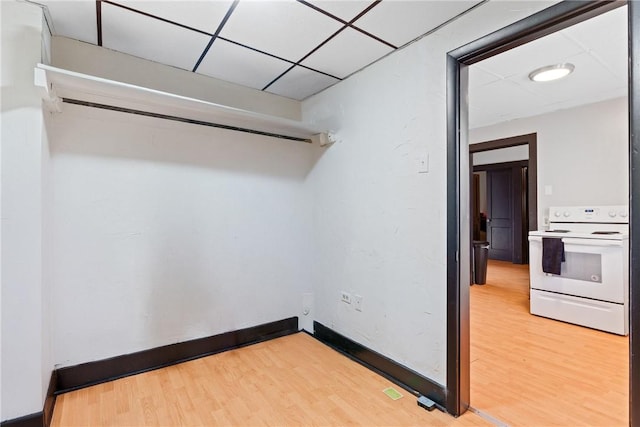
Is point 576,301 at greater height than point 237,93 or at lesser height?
lesser

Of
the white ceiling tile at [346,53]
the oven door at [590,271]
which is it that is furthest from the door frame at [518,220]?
the white ceiling tile at [346,53]

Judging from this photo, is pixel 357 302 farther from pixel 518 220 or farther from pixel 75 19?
pixel 518 220

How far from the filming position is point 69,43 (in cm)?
200

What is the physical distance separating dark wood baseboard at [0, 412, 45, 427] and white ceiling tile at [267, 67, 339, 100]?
258cm

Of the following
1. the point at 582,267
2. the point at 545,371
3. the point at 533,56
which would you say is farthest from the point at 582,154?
the point at 545,371

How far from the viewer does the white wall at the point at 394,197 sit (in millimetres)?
1875

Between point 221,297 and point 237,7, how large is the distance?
2048mm

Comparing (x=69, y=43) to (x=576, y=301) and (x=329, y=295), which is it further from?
(x=576, y=301)

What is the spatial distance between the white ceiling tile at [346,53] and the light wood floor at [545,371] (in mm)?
2315

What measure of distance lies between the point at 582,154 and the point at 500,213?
3625 mm

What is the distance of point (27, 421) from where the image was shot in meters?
1.56

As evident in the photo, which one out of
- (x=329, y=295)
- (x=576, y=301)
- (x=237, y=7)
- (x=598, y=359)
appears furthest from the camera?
(x=576, y=301)

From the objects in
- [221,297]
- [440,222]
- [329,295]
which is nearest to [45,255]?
[221,297]

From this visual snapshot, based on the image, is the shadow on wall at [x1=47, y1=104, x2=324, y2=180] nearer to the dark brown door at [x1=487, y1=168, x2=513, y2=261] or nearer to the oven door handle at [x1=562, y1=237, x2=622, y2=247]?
the oven door handle at [x1=562, y1=237, x2=622, y2=247]
